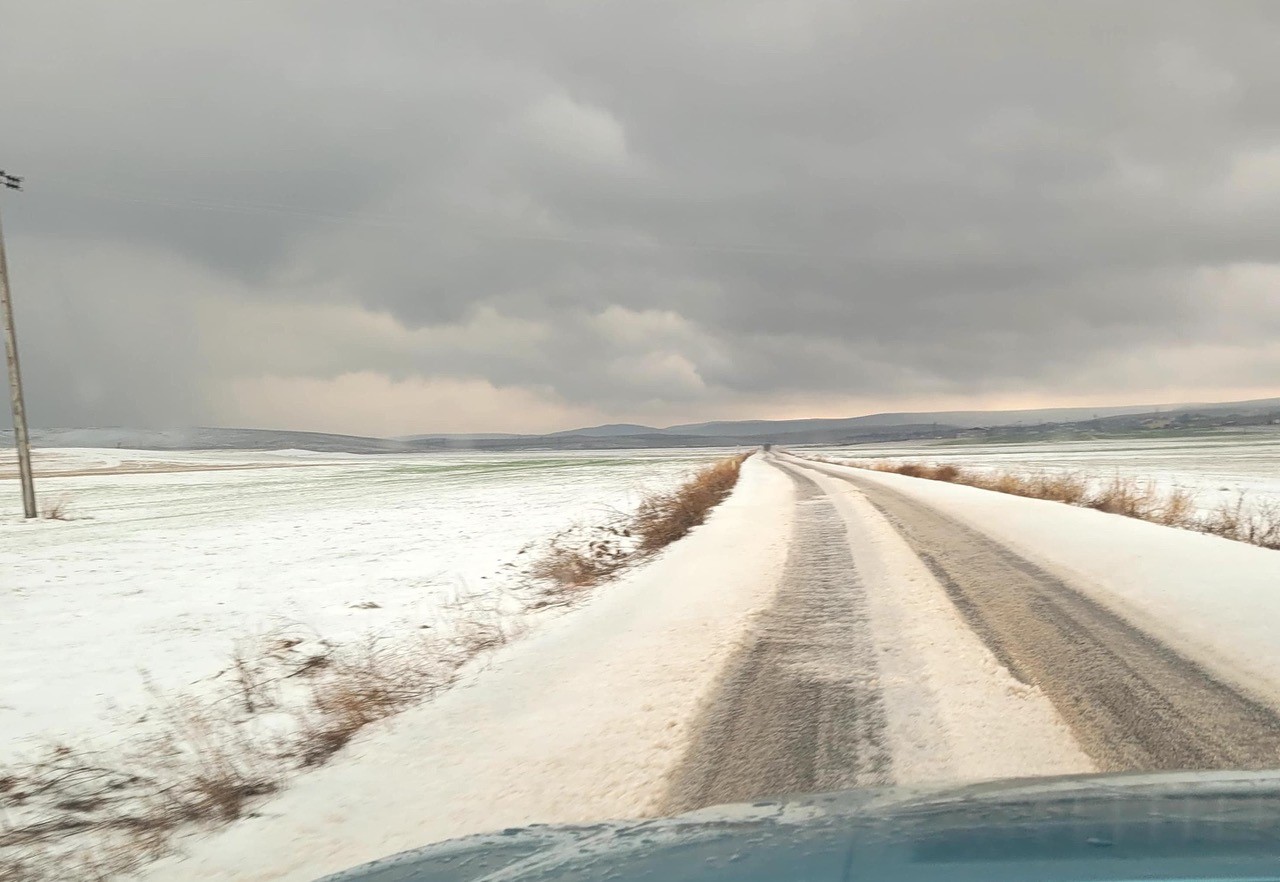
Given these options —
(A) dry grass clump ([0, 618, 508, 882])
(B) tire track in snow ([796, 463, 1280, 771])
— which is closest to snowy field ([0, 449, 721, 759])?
(A) dry grass clump ([0, 618, 508, 882])

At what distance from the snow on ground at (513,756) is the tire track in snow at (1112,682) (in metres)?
2.07

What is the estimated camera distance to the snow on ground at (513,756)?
352 centimetres

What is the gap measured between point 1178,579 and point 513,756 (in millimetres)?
7162

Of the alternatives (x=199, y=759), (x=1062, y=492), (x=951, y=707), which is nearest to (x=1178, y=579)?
(x=951, y=707)

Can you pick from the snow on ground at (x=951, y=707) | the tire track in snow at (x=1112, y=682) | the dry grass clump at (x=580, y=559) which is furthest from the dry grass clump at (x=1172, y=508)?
the dry grass clump at (x=580, y=559)

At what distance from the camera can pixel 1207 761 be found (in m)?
3.79

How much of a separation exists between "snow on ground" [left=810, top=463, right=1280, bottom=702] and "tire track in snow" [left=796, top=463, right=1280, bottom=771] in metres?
0.25

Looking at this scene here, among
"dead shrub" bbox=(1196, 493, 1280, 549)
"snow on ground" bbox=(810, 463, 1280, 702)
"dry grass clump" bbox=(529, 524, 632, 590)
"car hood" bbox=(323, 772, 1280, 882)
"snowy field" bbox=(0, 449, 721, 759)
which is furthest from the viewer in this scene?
"dead shrub" bbox=(1196, 493, 1280, 549)

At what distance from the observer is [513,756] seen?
4395mm

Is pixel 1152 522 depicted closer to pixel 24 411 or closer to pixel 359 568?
pixel 359 568

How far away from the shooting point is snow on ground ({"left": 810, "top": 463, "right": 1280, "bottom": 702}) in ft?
18.8

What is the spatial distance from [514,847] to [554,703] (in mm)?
2687

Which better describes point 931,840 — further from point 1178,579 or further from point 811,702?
point 1178,579

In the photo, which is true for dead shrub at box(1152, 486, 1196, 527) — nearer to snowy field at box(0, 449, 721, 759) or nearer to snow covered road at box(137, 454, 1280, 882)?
snow covered road at box(137, 454, 1280, 882)
